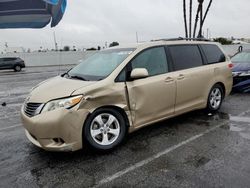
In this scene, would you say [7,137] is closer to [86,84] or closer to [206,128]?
[86,84]

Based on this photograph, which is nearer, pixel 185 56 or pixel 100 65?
pixel 100 65

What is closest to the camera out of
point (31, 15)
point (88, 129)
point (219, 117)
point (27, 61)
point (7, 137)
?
point (88, 129)

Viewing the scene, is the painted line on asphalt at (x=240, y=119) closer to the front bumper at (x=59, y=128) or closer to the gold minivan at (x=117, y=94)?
the gold minivan at (x=117, y=94)

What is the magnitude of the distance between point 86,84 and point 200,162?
1.99 metres

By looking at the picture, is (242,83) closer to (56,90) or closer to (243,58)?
(243,58)

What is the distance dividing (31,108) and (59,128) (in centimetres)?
62

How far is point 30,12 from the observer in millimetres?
4070

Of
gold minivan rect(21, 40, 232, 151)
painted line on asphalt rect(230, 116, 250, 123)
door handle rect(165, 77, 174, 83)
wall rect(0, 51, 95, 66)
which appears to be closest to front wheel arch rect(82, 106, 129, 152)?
gold minivan rect(21, 40, 232, 151)

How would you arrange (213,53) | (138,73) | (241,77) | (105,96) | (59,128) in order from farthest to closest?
1. (241,77)
2. (213,53)
3. (138,73)
4. (105,96)
5. (59,128)

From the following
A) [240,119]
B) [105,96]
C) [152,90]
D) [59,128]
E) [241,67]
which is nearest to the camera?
[59,128]

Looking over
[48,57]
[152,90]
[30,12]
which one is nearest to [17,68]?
[48,57]

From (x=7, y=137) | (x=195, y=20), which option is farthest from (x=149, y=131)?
(x=195, y=20)

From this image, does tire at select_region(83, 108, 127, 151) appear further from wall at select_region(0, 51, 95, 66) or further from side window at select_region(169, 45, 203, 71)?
wall at select_region(0, 51, 95, 66)

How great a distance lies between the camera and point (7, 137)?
4812 millimetres
